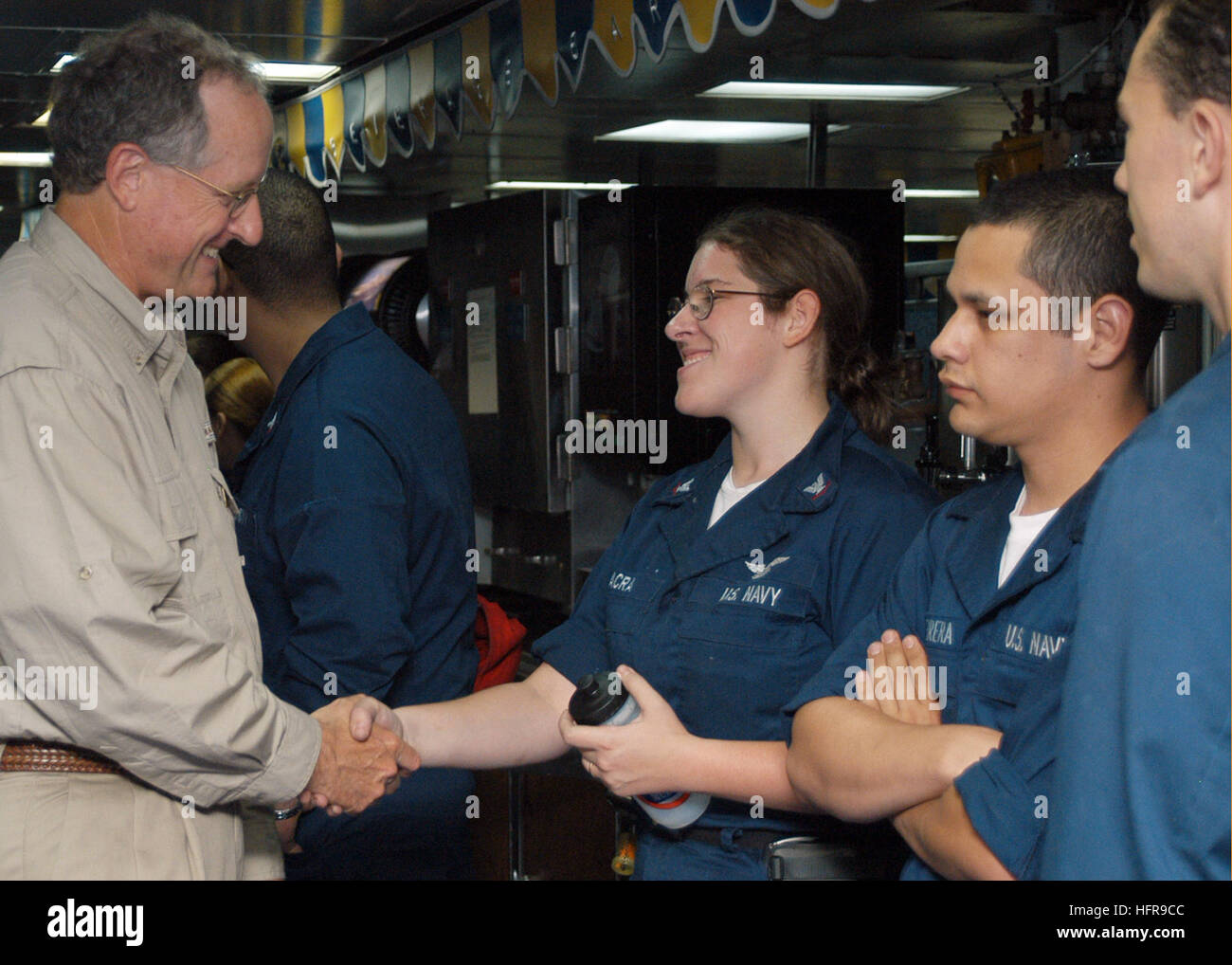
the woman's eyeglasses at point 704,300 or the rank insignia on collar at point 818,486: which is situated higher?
the woman's eyeglasses at point 704,300

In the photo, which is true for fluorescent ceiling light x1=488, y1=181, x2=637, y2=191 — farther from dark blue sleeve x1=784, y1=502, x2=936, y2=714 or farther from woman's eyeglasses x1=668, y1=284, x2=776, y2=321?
dark blue sleeve x1=784, y1=502, x2=936, y2=714

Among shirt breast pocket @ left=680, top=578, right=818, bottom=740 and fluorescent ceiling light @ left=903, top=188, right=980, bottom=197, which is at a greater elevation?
fluorescent ceiling light @ left=903, top=188, right=980, bottom=197

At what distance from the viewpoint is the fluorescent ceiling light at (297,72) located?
5791mm

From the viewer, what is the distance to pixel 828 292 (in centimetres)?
234

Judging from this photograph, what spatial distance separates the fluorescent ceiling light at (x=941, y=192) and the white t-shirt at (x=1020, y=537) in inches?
325

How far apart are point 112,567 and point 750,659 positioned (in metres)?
0.90

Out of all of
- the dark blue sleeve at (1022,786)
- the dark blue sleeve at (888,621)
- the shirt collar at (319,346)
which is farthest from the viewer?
the shirt collar at (319,346)

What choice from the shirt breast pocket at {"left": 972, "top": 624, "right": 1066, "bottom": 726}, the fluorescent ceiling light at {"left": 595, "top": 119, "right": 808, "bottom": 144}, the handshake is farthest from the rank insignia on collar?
the fluorescent ceiling light at {"left": 595, "top": 119, "right": 808, "bottom": 144}

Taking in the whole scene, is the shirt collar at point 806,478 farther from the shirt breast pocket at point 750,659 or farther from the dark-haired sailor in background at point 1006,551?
the dark-haired sailor in background at point 1006,551

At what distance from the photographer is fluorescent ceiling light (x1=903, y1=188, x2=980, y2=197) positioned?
965cm

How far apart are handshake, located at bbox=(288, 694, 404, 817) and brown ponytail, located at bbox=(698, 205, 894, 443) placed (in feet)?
3.08

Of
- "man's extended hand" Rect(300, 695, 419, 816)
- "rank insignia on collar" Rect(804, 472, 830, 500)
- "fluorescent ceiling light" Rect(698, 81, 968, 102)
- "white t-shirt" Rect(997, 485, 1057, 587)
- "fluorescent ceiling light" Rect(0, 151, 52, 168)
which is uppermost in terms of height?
"fluorescent ceiling light" Rect(0, 151, 52, 168)

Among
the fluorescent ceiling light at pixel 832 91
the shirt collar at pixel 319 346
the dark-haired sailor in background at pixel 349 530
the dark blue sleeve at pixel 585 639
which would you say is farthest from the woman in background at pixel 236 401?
the fluorescent ceiling light at pixel 832 91
